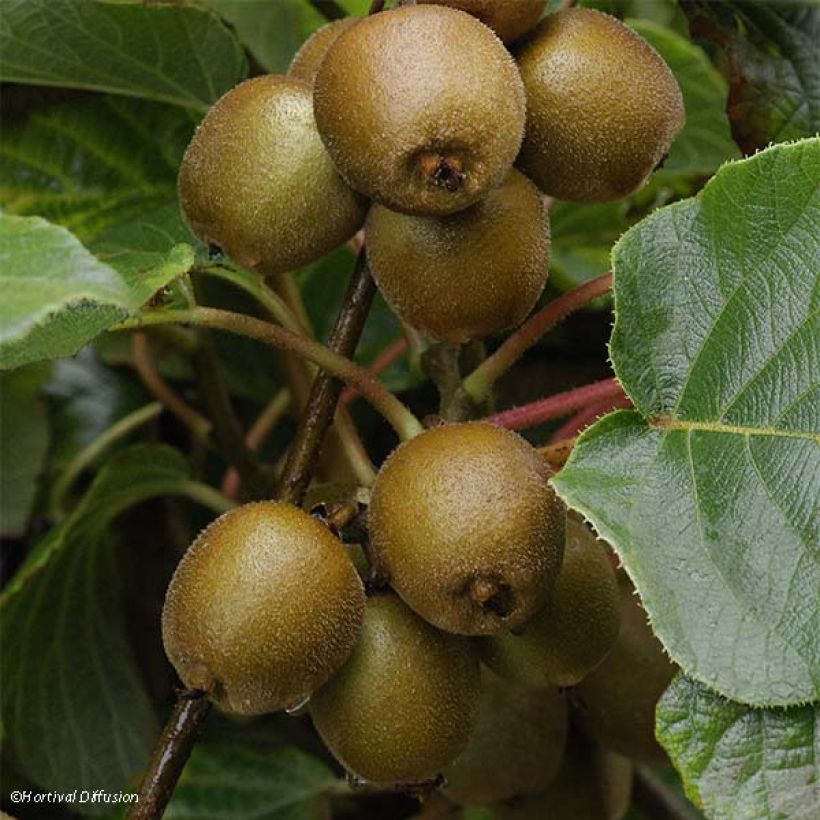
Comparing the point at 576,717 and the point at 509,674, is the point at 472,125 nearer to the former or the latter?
the point at 509,674

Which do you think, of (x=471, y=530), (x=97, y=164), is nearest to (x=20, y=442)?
(x=97, y=164)

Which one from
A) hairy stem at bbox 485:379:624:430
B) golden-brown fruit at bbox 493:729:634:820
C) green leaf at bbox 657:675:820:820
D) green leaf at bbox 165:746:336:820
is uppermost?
hairy stem at bbox 485:379:624:430

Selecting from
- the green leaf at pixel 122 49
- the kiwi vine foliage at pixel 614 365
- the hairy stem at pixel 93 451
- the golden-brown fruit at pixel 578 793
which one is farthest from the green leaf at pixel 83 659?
the golden-brown fruit at pixel 578 793

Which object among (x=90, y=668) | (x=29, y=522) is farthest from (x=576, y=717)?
(x=29, y=522)

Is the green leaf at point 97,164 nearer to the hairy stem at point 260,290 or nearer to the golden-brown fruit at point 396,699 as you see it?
the hairy stem at point 260,290

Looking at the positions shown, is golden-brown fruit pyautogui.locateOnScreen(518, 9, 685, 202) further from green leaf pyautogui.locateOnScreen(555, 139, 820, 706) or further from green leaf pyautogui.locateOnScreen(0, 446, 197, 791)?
green leaf pyautogui.locateOnScreen(0, 446, 197, 791)

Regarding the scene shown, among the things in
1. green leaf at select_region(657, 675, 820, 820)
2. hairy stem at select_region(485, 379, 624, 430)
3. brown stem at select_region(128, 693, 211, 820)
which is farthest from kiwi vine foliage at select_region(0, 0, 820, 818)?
brown stem at select_region(128, 693, 211, 820)

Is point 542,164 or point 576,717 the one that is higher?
point 542,164
